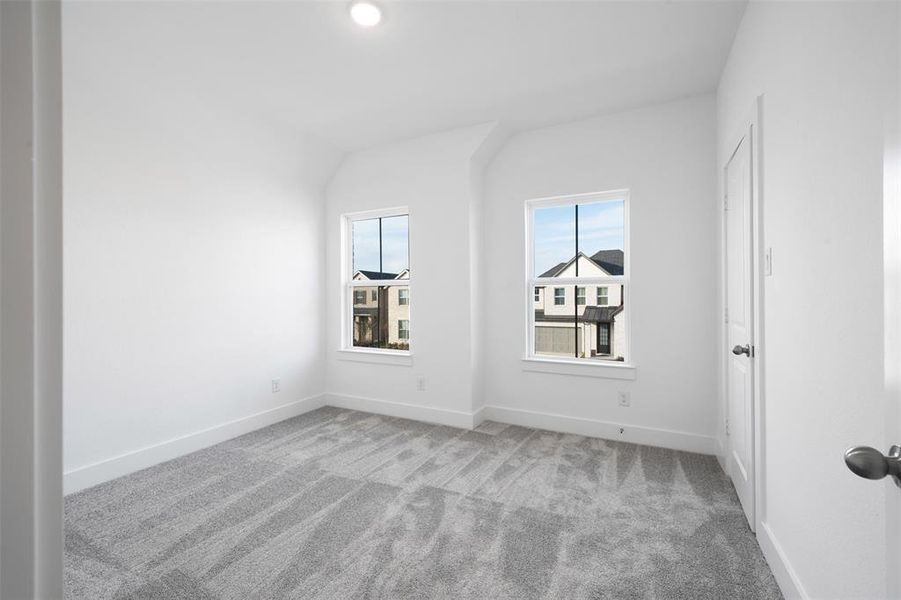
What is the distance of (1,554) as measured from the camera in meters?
0.36

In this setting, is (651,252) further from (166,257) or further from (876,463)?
(166,257)

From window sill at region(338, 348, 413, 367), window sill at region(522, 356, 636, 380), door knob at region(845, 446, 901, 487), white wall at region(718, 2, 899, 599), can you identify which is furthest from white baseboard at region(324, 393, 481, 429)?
door knob at region(845, 446, 901, 487)

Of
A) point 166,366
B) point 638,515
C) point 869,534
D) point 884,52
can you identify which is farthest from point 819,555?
point 166,366

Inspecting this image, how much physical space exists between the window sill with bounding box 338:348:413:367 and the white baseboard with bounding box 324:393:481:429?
0.37 metres

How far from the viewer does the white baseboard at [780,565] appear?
154cm

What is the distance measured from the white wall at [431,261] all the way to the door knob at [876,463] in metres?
3.01

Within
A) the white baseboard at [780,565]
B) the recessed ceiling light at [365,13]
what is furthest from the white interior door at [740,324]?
the recessed ceiling light at [365,13]

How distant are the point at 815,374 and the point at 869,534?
49cm

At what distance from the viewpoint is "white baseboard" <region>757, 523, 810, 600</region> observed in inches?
60.7

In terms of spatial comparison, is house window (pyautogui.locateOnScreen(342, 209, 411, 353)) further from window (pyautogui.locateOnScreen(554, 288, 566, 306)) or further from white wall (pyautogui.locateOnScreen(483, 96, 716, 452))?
window (pyautogui.locateOnScreen(554, 288, 566, 306))

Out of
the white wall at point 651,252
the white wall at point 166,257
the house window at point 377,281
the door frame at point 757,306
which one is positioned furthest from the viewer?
the house window at point 377,281

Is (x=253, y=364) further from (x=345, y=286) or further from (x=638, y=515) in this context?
(x=638, y=515)

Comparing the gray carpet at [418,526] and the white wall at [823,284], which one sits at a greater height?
the white wall at [823,284]

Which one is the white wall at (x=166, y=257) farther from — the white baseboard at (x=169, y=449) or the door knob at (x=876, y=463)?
the door knob at (x=876, y=463)
